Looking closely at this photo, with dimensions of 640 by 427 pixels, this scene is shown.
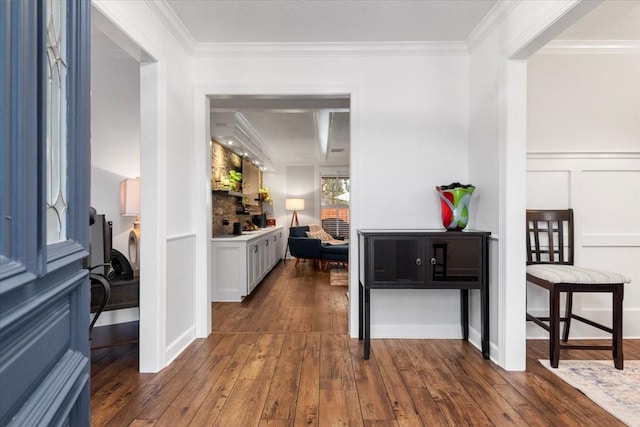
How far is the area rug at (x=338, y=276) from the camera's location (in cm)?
514

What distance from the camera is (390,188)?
112 inches

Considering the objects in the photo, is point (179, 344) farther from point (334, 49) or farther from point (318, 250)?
point (318, 250)

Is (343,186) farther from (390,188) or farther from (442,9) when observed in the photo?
(442,9)

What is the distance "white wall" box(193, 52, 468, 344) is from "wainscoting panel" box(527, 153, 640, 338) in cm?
63

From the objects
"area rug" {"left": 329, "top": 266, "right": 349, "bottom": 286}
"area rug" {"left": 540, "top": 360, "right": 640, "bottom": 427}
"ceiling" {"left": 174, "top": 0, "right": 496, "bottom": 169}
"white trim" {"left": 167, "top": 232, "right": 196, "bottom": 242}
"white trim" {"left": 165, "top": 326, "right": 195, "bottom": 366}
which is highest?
"ceiling" {"left": 174, "top": 0, "right": 496, "bottom": 169}

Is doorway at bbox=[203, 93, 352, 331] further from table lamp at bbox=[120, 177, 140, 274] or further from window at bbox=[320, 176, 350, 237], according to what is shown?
table lamp at bbox=[120, 177, 140, 274]

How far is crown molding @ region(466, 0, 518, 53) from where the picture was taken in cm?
225

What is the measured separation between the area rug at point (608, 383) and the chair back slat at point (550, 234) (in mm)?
736

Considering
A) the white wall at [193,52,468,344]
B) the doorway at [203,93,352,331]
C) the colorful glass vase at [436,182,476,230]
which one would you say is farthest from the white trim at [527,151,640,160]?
the doorway at [203,93,352,331]

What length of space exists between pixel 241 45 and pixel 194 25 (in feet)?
1.31

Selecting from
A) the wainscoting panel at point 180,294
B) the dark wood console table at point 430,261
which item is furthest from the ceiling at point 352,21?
the dark wood console table at point 430,261

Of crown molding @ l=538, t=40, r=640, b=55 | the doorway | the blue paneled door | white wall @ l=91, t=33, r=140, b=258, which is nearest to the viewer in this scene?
the blue paneled door

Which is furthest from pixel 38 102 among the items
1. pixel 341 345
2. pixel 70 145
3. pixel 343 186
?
pixel 343 186

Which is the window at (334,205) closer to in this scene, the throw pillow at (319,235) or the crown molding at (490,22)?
the throw pillow at (319,235)
